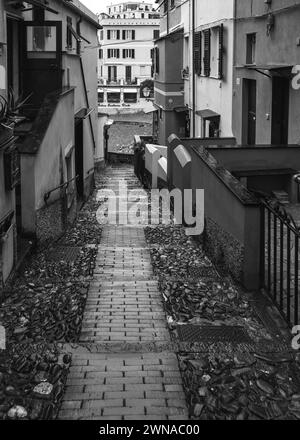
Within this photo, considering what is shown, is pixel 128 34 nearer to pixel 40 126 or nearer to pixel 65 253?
pixel 40 126

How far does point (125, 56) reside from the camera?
75.8 meters

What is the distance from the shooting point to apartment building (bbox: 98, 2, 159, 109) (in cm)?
7300

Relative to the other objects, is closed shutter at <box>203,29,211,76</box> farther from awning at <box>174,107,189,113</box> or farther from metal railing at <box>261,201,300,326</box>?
metal railing at <box>261,201,300,326</box>

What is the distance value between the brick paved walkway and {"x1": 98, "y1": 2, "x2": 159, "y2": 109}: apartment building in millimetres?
64401

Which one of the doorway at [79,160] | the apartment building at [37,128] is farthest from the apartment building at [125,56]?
the doorway at [79,160]

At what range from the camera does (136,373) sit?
5.68 m

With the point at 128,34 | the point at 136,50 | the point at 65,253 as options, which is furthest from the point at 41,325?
the point at 128,34

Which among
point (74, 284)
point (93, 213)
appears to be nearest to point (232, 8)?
point (93, 213)

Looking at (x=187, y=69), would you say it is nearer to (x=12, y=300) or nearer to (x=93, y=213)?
(x=93, y=213)

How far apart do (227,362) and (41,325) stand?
1.99 m

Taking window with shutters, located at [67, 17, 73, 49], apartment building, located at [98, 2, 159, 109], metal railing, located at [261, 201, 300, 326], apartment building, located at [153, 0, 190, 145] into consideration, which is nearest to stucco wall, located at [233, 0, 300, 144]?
window with shutters, located at [67, 17, 73, 49]

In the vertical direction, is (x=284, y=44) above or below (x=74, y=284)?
above
